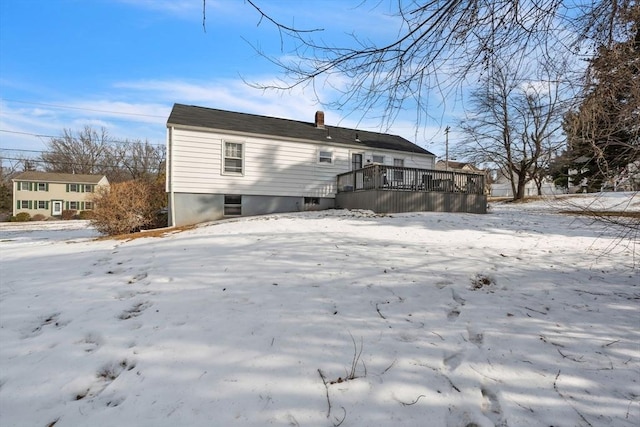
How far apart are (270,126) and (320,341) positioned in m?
13.3

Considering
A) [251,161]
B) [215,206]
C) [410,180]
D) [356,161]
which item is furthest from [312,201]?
[410,180]

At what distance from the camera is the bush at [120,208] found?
32.6 ft

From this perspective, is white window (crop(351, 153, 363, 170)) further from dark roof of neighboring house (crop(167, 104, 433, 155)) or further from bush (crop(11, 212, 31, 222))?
bush (crop(11, 212, 31, 222))

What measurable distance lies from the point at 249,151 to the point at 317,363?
39.1ft

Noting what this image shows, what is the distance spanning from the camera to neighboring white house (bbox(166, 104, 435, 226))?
40.3 ft

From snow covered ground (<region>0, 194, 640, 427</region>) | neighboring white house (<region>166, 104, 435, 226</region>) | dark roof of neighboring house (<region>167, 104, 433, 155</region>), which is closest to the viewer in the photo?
snow covered ground (<region>0, 194, 640, 427</region>)

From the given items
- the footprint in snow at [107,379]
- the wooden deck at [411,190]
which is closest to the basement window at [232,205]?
the wooden deck at [411,190]

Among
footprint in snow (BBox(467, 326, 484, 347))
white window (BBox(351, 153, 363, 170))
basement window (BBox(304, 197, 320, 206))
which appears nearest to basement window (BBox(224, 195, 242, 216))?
basement window (BBox(304, 197, 320, 206))

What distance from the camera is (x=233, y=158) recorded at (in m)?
13.1

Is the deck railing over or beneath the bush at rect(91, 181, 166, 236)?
over

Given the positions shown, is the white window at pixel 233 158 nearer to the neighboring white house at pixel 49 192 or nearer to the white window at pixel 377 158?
the white window at pixel 377 158

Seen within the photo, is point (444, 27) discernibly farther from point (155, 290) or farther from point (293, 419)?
point (155, 290)

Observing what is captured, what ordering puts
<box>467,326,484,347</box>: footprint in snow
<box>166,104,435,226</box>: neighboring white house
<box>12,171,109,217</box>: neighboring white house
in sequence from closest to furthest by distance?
1. <box>467,326,484,347</box>: footprint in snow
2. <box>166,104,435,226</box>: neighboring white house
3. <box>12,171,109,217</box>: neighboring white house

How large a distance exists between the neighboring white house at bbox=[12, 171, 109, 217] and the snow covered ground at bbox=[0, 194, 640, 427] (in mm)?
40112
